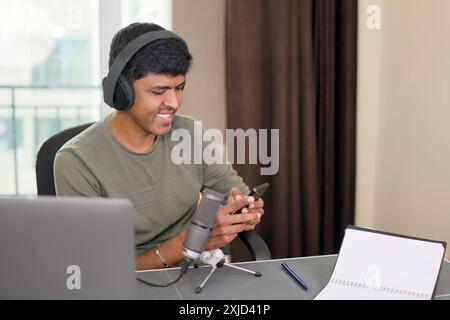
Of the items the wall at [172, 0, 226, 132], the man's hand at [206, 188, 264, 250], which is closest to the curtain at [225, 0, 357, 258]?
the wall at [172, 0, 226, 132]

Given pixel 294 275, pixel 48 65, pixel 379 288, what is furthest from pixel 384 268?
pixel 48 65

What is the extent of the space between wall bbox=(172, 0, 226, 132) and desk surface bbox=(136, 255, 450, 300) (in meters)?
1.28

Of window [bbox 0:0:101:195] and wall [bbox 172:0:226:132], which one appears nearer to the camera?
wall [bbox 172:0:226:132]

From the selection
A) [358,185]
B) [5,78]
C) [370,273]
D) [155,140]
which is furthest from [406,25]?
[5,78]

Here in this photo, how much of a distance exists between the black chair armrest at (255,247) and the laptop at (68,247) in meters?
0.68

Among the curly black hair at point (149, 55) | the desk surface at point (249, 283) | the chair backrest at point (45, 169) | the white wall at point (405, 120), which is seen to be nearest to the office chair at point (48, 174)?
the chair backrest at point (45, 169)

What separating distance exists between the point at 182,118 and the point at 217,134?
0.78 meters

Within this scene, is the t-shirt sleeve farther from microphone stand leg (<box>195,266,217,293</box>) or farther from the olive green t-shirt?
microphone stand leg (<box>195,266,217,293</box>)

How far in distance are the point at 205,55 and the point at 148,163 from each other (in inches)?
41.0

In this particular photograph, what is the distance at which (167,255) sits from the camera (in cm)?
127

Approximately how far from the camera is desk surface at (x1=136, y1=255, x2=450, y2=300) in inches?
39.4

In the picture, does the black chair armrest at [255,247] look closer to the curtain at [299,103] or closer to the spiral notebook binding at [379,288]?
the spiral notebook binding at [379,288]

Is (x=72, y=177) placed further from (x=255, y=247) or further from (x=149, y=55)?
(x=255, y=247)

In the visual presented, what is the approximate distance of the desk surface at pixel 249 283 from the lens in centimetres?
100
